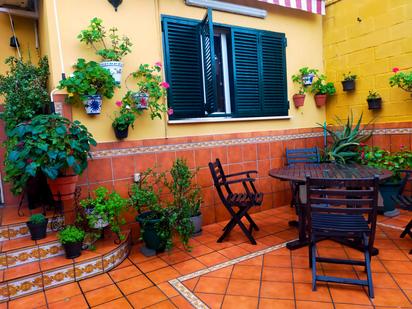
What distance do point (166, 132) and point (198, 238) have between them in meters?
1.31

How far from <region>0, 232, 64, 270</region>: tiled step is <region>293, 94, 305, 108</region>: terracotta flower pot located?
3.74m

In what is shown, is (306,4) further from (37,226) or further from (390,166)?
(37,226)

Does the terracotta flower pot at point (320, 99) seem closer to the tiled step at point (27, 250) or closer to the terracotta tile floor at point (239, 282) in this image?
the terracotta tile floor at point (239, 282)

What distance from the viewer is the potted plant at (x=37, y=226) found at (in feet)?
8.44

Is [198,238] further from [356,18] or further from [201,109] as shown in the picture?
[356,18]

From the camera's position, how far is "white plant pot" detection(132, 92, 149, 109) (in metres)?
3.13

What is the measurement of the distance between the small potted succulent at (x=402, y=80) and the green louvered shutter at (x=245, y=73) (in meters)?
1.78

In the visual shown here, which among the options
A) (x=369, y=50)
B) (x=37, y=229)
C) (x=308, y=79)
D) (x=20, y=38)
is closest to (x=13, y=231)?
(x=37, y=229)

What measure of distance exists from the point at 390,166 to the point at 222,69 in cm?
264

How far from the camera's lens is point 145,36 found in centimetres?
330

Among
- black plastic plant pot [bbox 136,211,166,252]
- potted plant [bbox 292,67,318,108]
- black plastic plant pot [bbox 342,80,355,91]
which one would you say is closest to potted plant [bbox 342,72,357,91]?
black plastic plant pot [bbox 342,80,355,91]

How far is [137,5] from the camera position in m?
3.24

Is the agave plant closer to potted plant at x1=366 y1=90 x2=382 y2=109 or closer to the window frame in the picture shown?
potted plant at x1=366 y1=90 x2=382 y2=109

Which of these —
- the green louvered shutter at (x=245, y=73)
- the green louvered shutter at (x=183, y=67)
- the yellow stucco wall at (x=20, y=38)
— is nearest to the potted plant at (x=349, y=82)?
the green louvered shutter at (x=245, y=73)
